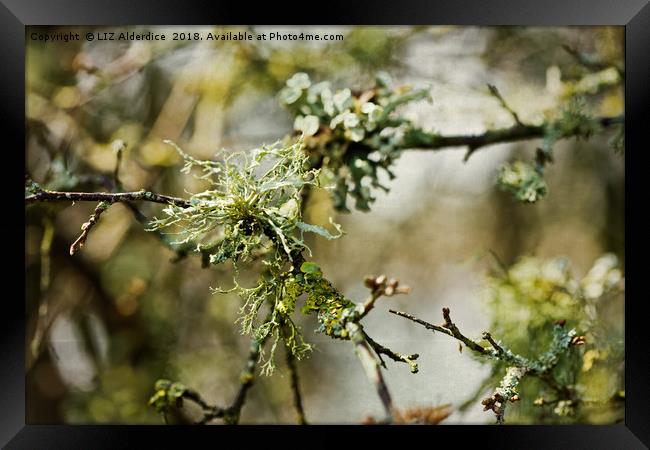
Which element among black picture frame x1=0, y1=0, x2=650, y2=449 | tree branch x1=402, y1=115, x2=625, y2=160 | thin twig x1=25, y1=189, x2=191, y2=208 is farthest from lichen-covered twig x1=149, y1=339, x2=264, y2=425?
tree branch x1=402, y1=115, x2=625, y2=160

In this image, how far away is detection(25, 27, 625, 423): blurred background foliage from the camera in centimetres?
95

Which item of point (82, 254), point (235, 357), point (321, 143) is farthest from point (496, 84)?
point (82, 254)

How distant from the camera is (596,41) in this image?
98cm

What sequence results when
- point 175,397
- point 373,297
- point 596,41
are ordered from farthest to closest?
point 596,41 → point 175,397 → point 373,297

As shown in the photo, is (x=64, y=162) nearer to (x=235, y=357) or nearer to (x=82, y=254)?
(x=82, y=254)

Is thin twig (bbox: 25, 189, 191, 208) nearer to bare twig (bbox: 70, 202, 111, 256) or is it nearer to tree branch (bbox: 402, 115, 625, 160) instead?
bare twig (bbox: 70, 202, 111, 256)

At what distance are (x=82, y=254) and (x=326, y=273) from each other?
19.0 inches

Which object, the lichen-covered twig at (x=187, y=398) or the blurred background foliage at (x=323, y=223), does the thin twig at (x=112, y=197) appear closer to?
the lichen-covered twig at (x=187, y=398)

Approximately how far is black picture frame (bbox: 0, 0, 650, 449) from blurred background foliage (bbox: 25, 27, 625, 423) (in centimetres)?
13

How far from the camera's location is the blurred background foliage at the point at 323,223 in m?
0.95
